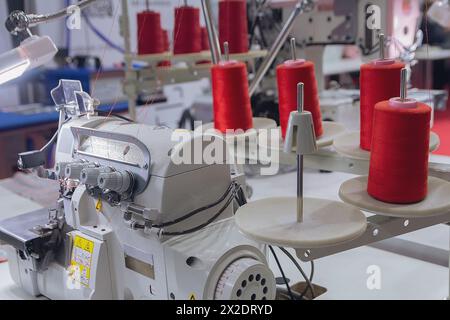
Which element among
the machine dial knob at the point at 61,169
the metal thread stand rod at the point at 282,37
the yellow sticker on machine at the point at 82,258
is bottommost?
the yellow sticker on machine at the point at 82,258

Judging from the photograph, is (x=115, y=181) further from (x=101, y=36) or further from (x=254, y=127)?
(x=101, y=36)

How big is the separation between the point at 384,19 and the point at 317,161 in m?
0.54

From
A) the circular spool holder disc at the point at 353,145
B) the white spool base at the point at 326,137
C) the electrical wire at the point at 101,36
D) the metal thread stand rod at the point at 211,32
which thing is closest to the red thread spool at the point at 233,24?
the metal thread stand rod at the point at 211,32

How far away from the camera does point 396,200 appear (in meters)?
0.85

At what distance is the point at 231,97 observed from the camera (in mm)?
1286

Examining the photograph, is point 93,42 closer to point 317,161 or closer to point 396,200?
point 317,161

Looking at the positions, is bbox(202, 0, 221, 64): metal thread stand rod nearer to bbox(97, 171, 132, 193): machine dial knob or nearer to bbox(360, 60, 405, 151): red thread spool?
bbox(360, 60, 405, 151): red thread spool

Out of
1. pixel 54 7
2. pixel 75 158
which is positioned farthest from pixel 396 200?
pixel 54 7

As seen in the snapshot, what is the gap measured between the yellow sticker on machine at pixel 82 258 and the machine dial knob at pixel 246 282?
304mm

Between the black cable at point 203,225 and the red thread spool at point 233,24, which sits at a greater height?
the red thread spool at point 233,24

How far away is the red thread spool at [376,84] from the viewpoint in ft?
3.32

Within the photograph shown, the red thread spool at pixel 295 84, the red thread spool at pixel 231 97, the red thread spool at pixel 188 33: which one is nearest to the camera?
the red thread spool at pixel 295 84

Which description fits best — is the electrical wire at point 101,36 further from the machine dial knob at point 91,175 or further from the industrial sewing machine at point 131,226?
the machine dial knob at point 91,175

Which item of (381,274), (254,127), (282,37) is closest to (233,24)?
(282,37)
